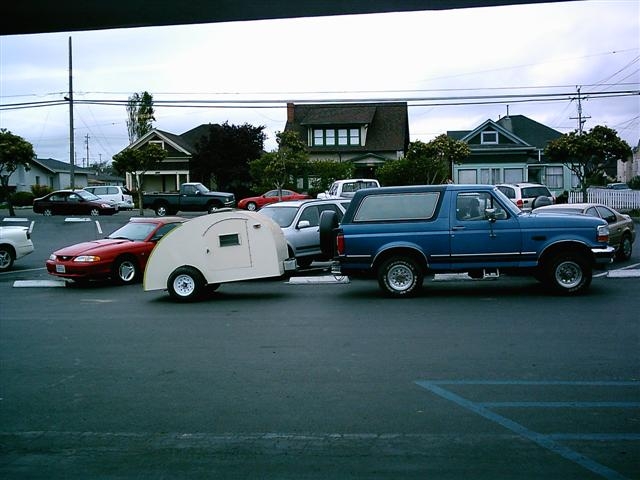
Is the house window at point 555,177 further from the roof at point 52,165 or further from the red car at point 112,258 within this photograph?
the roof at point 52,165

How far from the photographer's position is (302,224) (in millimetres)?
17656

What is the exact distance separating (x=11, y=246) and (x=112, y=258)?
5.18 metres

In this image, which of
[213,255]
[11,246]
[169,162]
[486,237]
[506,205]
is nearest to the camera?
[486,237]

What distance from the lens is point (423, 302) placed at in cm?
1332

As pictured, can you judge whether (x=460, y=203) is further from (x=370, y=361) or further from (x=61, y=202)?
(x=61, y=202)

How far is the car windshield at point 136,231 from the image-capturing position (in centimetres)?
1798

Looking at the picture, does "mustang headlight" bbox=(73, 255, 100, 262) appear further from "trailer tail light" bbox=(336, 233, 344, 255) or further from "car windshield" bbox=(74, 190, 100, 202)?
"car windshield" bbox=(74, 190, 100, 202)

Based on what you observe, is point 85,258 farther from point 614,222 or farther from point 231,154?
point 231,154

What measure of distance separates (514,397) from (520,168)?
4027cm

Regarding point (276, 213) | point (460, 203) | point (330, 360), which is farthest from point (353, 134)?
point (330, 360)

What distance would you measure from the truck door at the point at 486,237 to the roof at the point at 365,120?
3886 cm

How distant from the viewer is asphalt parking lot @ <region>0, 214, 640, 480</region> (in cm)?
560

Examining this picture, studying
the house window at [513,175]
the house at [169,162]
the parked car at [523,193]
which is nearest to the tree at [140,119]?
the house at [169,162]

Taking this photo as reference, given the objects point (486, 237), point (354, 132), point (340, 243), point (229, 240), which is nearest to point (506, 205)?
point (486, 237)
